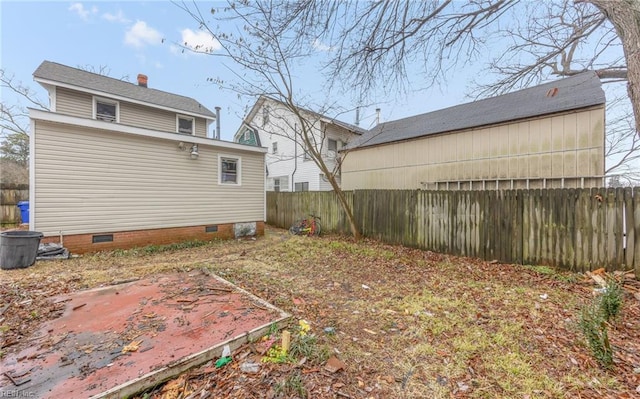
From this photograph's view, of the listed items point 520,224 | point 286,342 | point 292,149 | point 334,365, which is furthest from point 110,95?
point 520,224

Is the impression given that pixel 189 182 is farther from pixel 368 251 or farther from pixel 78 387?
pixel 78 387

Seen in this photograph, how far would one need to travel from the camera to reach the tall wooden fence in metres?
10.9

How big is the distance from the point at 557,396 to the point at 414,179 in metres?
9.84

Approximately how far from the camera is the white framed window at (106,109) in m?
10.0

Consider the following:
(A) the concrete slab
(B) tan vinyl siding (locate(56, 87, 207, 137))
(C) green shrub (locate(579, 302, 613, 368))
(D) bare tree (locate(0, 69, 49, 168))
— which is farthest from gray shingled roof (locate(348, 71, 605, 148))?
(D) bare tree (locate(0, 69, 49, 168))

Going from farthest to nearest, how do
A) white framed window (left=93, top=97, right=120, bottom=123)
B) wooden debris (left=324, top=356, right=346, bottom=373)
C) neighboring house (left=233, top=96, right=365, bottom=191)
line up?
1. neighboring house (left=233, top=96, right=365, bottom=191)
2. white framed window (left=93, top=97, right=120, bottom=123)
3. wooden debris (left=324, top=356, right=346, bottom=373)

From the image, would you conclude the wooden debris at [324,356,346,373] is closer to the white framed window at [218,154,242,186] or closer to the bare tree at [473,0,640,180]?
the bare tree at [473,0,640,180]

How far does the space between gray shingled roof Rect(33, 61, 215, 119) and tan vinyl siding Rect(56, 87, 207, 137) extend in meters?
0.34

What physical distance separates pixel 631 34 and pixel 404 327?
514 cm

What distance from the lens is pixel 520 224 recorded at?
18.6 ft

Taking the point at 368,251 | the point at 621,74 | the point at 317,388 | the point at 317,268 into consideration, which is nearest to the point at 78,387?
the point at 317,388

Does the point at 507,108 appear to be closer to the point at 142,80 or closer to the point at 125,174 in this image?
the point at 125,174

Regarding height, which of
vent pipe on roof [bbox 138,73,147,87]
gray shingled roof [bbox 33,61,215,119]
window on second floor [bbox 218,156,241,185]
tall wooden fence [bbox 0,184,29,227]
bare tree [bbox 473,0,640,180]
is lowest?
tall wooden fence [bbox 0,184,29,227]

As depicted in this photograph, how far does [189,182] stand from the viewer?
8367mm
